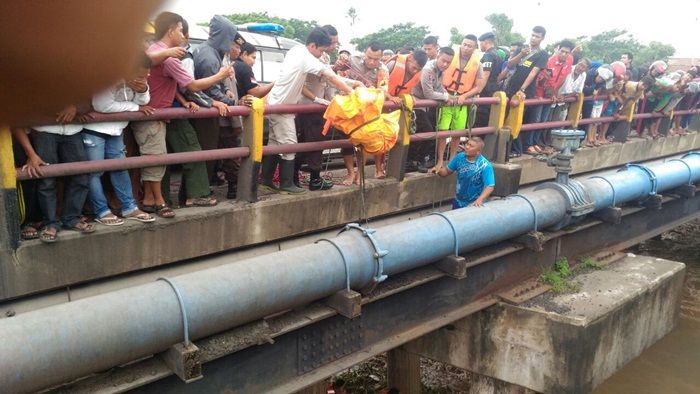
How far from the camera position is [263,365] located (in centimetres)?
412

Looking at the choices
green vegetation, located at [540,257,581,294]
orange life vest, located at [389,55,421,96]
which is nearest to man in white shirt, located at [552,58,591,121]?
green vegetation, located at [540,257,581,294]

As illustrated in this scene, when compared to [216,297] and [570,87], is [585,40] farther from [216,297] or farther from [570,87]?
[216,297]

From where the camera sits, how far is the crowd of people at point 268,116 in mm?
3900

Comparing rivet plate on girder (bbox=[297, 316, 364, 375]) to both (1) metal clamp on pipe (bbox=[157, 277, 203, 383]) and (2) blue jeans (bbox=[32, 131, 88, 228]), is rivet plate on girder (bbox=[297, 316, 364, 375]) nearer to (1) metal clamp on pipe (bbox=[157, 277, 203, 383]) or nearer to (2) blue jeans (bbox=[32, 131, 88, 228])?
(1) metal clamp on pipe (bbox=[157, 277, 203, 383])

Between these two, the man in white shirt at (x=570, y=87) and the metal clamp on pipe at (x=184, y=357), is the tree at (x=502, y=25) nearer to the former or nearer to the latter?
the man in white shirt at (x=570, y=87)

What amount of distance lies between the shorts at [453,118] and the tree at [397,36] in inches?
1441

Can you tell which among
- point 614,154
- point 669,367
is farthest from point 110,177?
point 669,367

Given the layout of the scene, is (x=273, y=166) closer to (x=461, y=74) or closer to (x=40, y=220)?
(x=40, y=220)

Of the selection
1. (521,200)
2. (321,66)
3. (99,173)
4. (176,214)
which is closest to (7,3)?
(99,173)

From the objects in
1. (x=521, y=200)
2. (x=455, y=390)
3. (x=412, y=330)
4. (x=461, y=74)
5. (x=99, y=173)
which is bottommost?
(x=455, y=390)

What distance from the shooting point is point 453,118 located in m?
6.83

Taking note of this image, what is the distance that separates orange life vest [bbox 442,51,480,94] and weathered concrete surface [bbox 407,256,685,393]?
8.60 ft

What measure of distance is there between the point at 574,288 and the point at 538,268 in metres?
0.43

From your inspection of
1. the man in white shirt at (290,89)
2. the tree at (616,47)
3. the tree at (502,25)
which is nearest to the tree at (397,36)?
the tree at (502,25)
